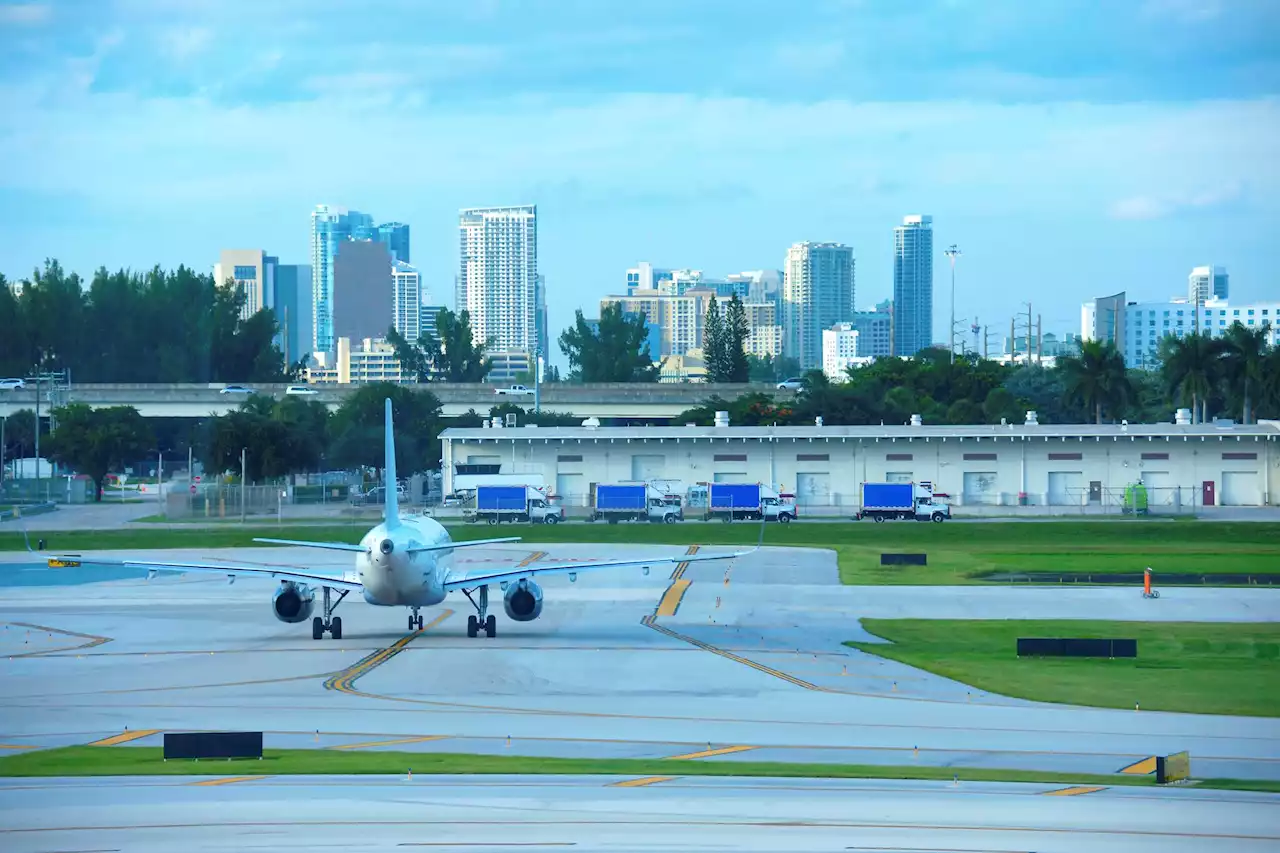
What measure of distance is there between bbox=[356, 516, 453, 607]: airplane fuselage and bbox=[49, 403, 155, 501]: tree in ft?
300

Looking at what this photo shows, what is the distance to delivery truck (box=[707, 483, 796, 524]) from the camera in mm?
100188

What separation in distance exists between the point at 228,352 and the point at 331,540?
393 feet

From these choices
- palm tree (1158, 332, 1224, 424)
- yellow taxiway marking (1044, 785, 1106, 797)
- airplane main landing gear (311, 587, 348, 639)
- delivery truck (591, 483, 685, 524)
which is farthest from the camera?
palm tree (1158, 332, 1224, 424)

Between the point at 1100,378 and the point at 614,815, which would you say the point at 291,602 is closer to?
the point at 614,815

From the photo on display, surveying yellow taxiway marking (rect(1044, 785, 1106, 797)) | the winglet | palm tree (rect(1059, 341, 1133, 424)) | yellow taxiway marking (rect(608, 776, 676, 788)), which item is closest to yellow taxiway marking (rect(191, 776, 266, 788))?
yellow taxiway marking (rect(608, 776, 676, 788))

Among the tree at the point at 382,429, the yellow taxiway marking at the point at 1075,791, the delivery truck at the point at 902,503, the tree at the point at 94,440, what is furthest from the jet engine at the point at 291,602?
the tree at the point at 94,440

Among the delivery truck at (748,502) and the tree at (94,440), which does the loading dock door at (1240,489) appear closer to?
the delivery truck at (748,502)

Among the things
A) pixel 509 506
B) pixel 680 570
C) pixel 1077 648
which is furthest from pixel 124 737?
pixel 509 506

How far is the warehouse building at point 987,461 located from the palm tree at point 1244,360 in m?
22.5

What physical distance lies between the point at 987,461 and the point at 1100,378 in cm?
3288

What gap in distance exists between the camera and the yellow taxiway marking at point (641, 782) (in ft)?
87.8

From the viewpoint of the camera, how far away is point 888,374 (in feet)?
520

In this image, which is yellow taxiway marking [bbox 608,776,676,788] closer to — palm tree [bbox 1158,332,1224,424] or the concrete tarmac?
the concrete tarmac

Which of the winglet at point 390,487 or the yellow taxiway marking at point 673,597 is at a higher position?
the winglet at point 390,487
